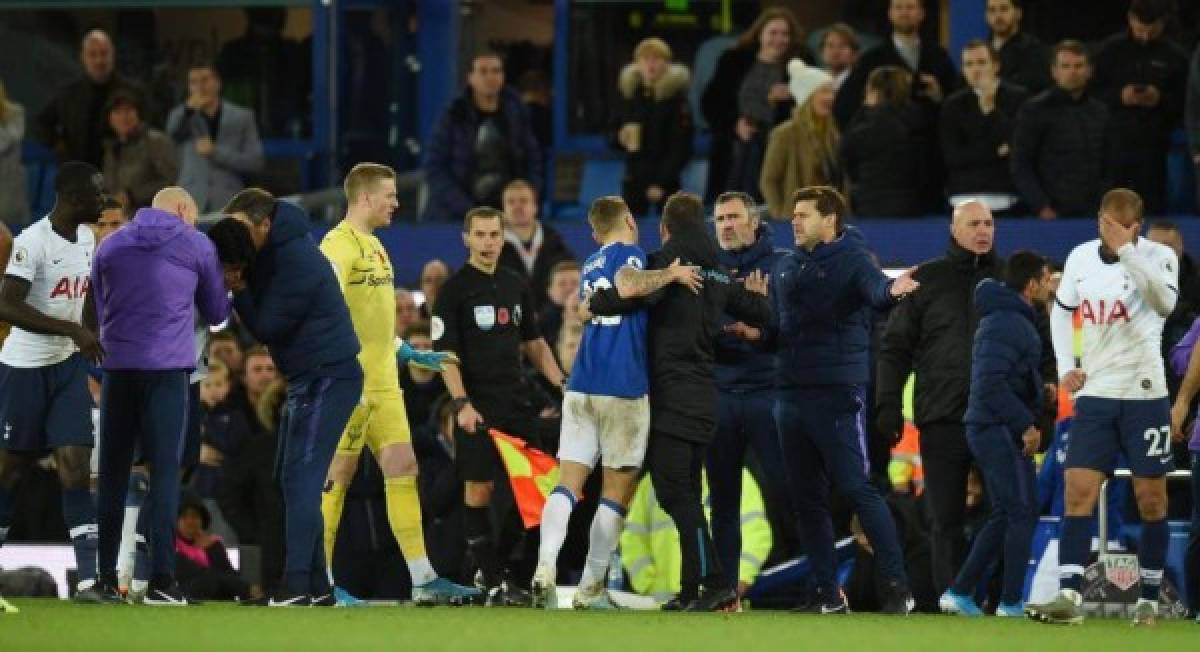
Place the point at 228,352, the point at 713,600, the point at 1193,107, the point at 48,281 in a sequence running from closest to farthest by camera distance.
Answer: the point at 48,281
the point at 713,600
the point at 1193,107
the point at 228,352

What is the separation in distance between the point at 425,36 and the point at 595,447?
907 cm

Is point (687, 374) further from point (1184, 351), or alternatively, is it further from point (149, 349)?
point (1184, 351)

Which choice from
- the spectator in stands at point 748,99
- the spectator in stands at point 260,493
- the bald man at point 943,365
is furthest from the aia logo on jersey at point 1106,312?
the spectator in stands at point 260,493

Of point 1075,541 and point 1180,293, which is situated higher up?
point 1180,293

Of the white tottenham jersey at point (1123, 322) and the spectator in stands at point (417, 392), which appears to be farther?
the spectator in stands at point (417, 392)

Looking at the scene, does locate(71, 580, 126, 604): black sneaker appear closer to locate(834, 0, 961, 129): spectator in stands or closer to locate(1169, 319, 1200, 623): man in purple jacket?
locate(1169, 319, 1200, 623): man in purple jacket

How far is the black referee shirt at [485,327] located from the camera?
14.7m

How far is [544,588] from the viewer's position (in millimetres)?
13281

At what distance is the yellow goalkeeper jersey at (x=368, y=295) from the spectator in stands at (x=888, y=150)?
5036 millimetres

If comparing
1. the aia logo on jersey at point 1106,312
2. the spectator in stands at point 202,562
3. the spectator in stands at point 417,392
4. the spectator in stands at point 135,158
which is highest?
the spectator in stands at point 135,158

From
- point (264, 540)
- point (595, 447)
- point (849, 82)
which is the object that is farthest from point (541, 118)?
point (595, 447)

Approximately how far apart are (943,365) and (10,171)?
27.0ft

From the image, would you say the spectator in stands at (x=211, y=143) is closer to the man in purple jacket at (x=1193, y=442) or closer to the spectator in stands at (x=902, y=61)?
the spectator in stands at (x=902, y=61)

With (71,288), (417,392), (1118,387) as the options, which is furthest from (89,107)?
(1118,387)
